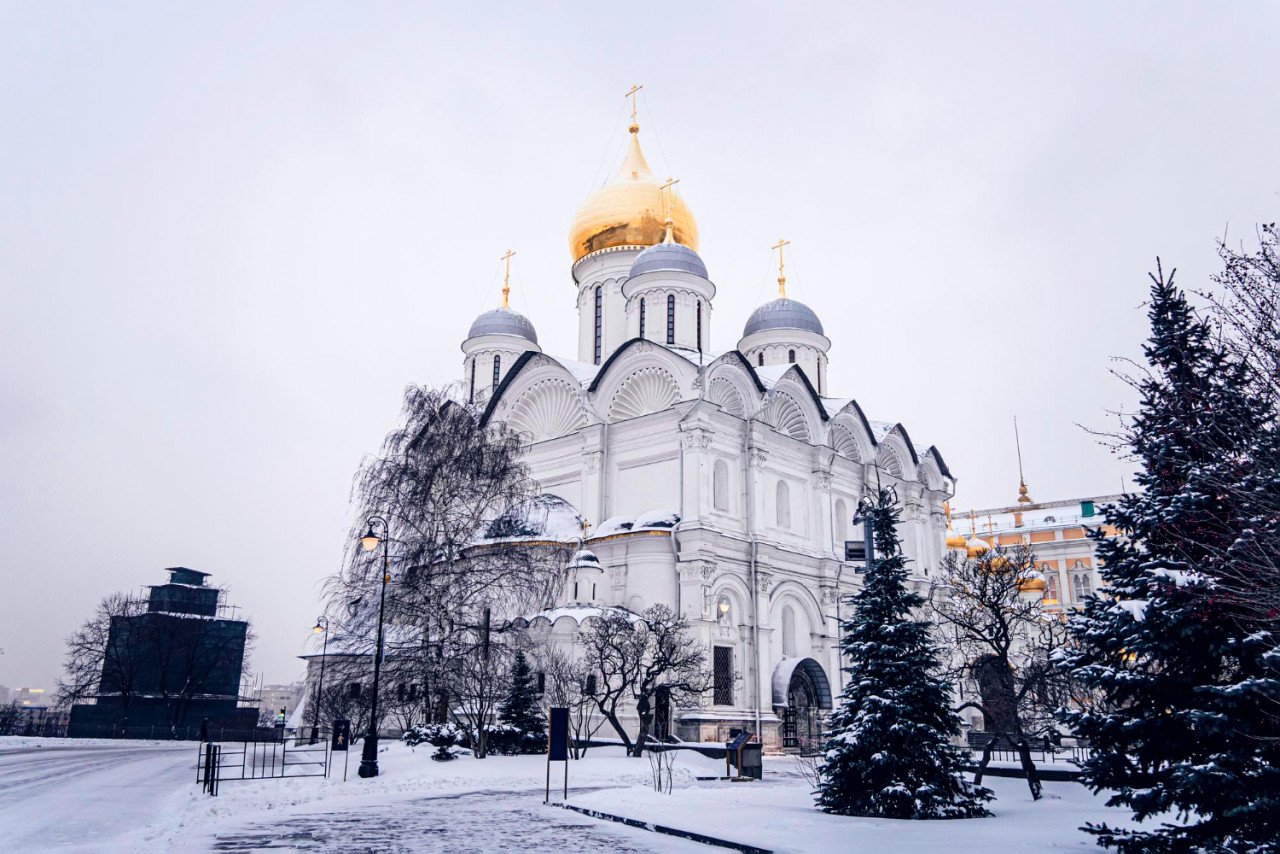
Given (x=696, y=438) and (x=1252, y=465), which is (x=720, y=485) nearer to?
(x=696, y=438)

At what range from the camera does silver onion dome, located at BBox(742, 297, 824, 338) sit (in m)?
41.6

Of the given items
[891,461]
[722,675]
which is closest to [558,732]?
[722,675]

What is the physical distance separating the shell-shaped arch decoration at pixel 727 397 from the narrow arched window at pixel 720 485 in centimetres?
183

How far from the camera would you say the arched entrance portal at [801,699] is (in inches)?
1115

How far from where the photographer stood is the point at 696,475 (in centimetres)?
2831

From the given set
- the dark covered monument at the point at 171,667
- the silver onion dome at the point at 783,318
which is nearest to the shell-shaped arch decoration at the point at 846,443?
the silver onion dome at the point at 783,318

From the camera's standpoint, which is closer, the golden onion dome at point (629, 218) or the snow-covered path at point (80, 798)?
the snow-covered path at point (80, 798)

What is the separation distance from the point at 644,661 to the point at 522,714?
4.34m

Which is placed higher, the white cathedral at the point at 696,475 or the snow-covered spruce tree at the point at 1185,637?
the white cathedral at the point at 696,475

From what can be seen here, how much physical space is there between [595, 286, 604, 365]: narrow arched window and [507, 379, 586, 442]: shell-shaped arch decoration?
527cm

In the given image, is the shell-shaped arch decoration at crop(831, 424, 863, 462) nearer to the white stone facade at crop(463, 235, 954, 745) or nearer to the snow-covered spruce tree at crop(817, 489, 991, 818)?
the white stone facade at crop(463, 235, 954, 745)

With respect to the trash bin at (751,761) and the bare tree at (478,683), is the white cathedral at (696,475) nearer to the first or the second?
the bare tree at (478,683)

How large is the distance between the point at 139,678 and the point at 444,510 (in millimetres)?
33485

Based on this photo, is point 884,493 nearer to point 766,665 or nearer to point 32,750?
point 766,665
